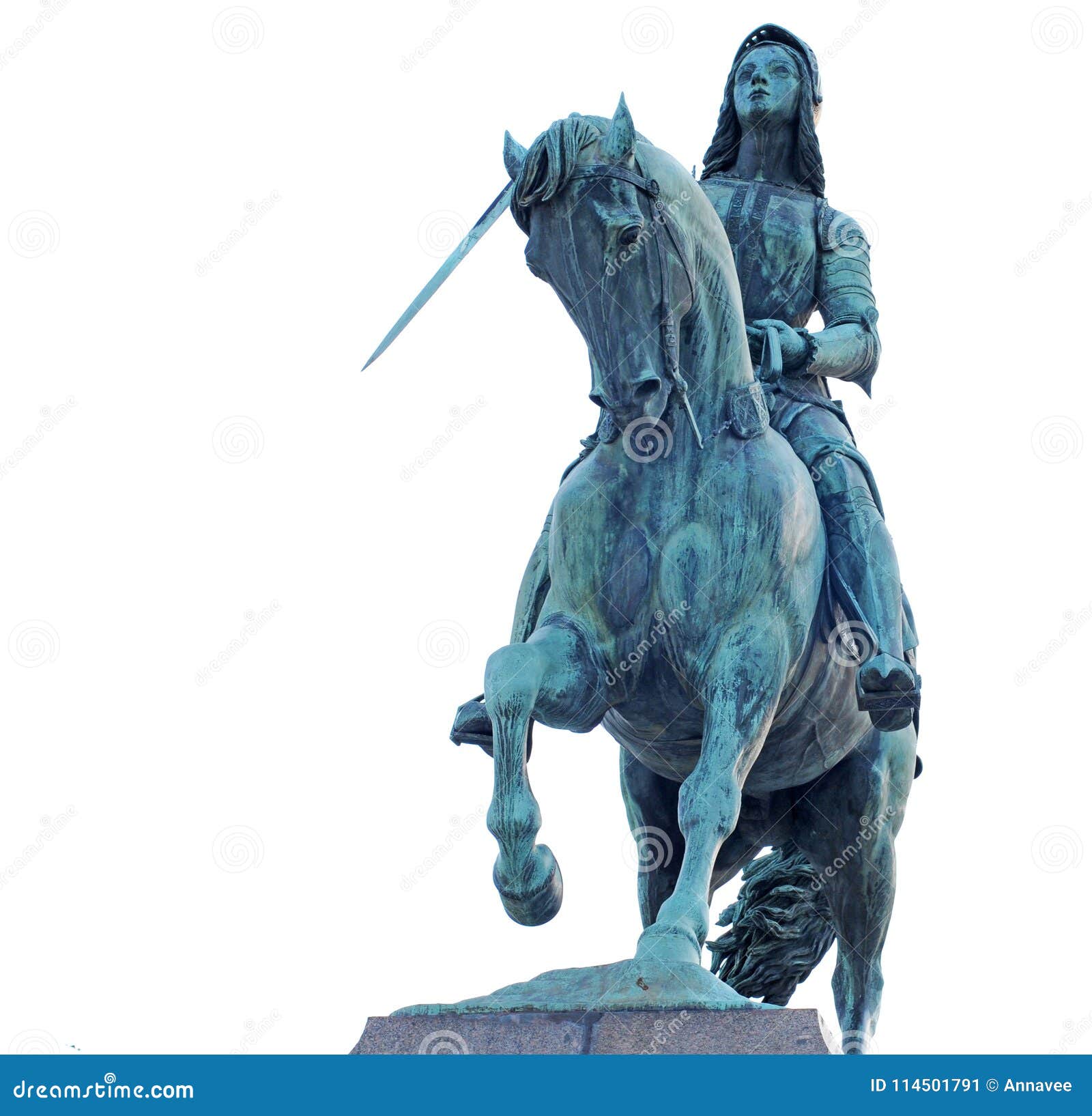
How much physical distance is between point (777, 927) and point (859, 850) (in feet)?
2.42

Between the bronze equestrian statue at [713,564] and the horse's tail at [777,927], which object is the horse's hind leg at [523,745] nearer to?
the bronze equestrian statue at [713,564]

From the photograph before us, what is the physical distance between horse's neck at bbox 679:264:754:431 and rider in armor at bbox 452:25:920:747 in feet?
1.56

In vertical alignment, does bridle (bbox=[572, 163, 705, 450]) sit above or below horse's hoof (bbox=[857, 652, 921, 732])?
above

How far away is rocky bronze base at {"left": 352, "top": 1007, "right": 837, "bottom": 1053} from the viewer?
7.92 m

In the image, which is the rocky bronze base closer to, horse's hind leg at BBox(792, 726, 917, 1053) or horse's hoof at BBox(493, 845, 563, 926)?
horse's hoof at BBox(493, 845, 563, 926)

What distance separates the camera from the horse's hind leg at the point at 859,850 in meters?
10.4

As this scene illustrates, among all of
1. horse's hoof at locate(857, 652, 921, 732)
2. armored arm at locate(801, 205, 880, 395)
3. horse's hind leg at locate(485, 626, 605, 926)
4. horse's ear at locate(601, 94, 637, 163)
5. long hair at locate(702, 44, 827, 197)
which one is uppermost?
long hair at locate(702, 44, 827, 197)

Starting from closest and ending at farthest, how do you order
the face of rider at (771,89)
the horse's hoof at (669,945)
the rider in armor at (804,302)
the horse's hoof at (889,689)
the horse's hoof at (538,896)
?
the horse's hoof at (669,945), the horse's hoof at (538,896), the horse's hoof at (889,689), the rider in armor at (804,302), the face of rider at (771,89)

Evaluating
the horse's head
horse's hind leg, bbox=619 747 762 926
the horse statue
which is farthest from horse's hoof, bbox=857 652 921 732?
the horse's head

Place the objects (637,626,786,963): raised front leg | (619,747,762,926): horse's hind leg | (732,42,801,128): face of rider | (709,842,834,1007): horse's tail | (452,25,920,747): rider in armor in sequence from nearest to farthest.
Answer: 1. (637,626,786,963): raised front leg
2. (452,25,920,747): rider in armor
3. (619,747,762,926): horse's hind leg
4. (732,42,801,128): face of rider
5. (709,842,834,1007): horse's tail

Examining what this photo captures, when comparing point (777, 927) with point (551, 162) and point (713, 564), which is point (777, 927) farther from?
point (551, 162)

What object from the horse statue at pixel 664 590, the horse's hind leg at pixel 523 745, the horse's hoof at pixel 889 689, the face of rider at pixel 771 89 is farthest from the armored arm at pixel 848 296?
the horse's hind leg at pixel 523 745

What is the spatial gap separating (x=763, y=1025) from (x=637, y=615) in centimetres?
179
